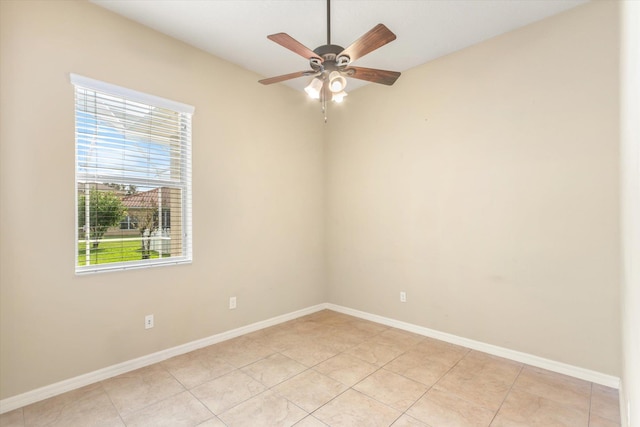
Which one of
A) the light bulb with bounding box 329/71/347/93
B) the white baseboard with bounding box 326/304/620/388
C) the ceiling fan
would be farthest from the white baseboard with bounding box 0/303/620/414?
the light bulb with bounding box 329/71/347/93

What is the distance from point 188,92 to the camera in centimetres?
298

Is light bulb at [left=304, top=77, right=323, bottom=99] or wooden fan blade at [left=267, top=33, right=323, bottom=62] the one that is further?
light bulb at [left=304, top=77, right=323, bottom=99]

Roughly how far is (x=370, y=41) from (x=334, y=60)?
0.91ft

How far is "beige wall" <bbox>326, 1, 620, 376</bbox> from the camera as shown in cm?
238

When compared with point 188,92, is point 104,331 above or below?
below

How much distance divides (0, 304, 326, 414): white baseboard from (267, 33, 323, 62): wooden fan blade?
2724 millimetres

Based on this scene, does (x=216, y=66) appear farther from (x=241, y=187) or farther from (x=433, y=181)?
(x=433, y=181)

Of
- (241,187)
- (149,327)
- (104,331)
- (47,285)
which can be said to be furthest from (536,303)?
(47,285)

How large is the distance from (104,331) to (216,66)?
265 cm

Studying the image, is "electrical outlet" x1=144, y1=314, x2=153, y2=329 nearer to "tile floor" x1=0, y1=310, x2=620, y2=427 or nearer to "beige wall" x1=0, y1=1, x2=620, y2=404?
"beige wall" x1=0, y1=1, x2=620, y2=404

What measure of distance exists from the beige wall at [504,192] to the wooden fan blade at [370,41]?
1650mm

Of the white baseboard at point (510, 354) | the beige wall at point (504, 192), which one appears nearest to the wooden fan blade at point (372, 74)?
the beige wall at point (504, 192)

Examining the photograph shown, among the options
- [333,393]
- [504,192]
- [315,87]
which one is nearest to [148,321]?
[333,393]

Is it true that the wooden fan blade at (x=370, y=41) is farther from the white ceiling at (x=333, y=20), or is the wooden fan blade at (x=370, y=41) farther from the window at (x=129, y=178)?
the window at (x=129, y=178)
